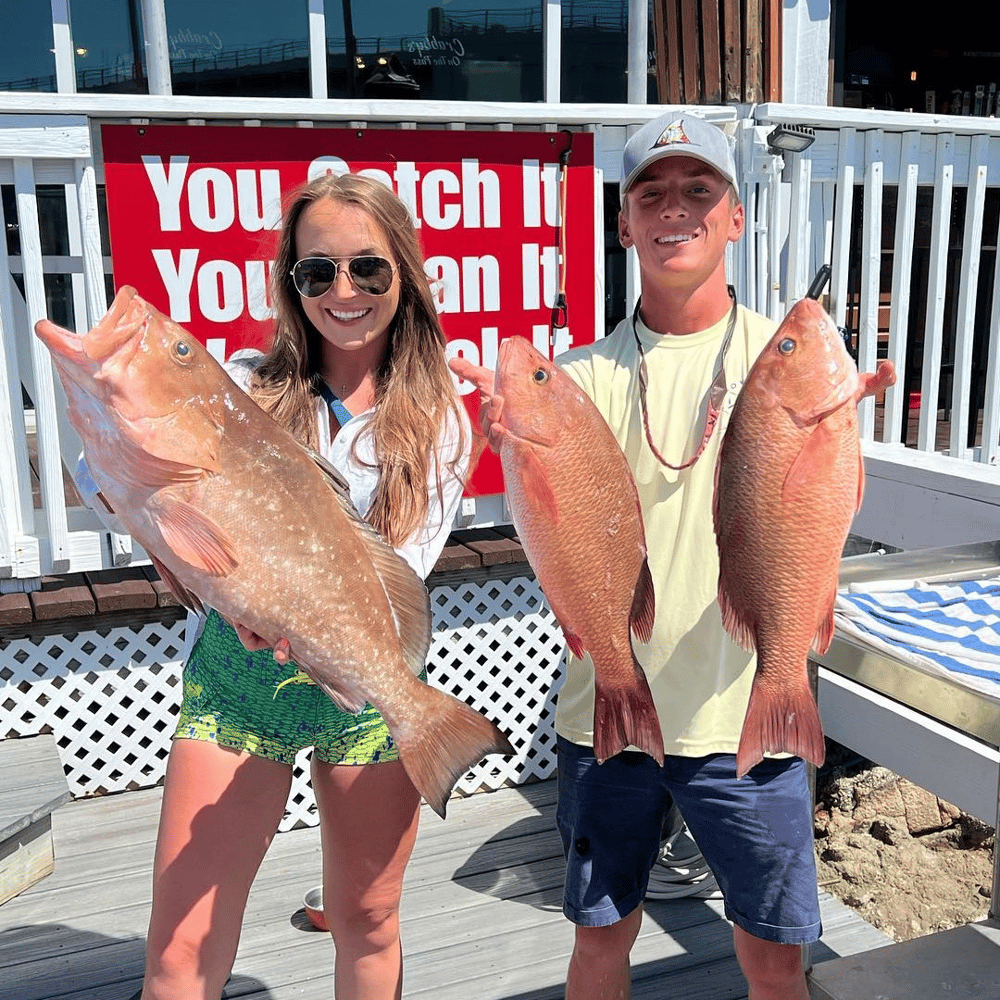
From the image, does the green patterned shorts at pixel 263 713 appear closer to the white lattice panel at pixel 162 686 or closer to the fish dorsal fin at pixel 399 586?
the fish dorsal fin at pixel 399 586

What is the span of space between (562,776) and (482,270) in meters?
2.63

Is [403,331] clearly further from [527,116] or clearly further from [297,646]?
[527,116]

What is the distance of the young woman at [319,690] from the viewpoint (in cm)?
210

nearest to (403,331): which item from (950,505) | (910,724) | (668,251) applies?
(668,251)

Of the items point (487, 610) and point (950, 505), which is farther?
point (487, 610)

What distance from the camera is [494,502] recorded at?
470cm

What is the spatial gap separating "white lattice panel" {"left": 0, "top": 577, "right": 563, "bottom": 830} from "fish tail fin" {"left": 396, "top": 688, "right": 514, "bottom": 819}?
2167 mm

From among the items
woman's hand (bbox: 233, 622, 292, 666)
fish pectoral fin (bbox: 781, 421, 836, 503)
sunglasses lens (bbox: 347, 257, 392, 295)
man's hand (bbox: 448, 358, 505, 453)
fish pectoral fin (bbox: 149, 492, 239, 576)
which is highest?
sunglasses lens (bbox: 347, 257, 392, 295)

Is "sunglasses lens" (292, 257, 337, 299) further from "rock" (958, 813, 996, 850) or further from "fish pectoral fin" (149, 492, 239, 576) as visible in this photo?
"rock" (958, 813, 996, 850)

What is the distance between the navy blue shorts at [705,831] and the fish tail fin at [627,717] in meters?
0.30

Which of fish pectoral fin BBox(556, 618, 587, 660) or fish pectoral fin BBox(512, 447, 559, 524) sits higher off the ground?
fish pectoral fin BBox(512, 447, 559, 524)

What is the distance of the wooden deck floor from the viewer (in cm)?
327

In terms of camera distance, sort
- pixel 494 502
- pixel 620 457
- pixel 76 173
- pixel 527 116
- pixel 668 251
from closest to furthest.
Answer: pixel 620 457
pixel 668 251
pixel 76 173
pixel 527 116
pixel 494 502

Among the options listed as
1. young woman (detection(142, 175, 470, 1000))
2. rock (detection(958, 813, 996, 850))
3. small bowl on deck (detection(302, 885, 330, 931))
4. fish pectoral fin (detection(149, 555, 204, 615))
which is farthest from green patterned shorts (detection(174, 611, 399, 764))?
rock (detection(958, 813, 996, 850))
